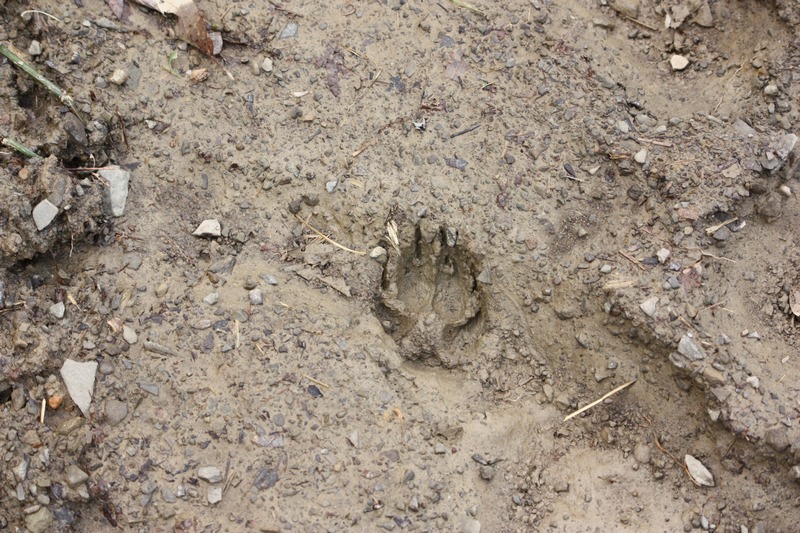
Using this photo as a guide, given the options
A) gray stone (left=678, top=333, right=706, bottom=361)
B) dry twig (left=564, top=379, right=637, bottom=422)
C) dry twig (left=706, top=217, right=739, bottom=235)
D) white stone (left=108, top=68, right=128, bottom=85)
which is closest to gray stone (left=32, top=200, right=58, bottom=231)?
white stone (left=108, top=68, right=128, bottom=85)

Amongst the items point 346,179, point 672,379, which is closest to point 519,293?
point 672,379

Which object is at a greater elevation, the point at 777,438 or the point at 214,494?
the point at 777,438

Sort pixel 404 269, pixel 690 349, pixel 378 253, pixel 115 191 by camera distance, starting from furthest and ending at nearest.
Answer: pixel 404 269, pixel 378 253, pixel 115 191, pixel 690 349

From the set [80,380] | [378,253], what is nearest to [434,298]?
[378,253]

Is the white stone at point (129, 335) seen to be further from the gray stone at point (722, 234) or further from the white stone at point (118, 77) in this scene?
the gray stone at point (722, 234)

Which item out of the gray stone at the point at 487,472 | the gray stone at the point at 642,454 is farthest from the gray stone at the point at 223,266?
the gray stone at the point at 642,454

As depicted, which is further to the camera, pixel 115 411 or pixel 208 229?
pixel 208 229

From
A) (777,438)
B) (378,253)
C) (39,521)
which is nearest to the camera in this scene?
(39,521)

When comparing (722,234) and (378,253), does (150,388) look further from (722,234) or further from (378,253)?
(722,234)
